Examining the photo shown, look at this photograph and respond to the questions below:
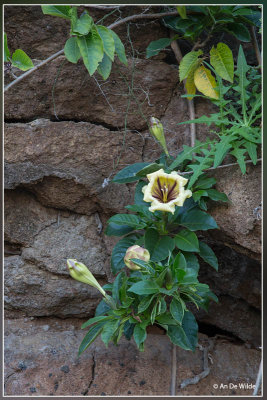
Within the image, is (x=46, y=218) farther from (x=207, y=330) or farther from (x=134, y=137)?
(x=207, y=330)

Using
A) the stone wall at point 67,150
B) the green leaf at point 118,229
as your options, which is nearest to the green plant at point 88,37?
A: the stone wall at point 67,150

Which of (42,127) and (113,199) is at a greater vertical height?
(42,127)

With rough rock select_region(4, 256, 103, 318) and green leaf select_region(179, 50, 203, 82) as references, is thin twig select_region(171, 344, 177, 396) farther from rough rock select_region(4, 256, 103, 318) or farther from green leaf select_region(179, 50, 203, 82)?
green leaf select_region(179, 50, 203, 82)

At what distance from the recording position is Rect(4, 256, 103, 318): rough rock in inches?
75.0

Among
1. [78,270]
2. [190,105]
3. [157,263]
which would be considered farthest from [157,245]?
[190,105]

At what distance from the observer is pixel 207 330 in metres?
2.11

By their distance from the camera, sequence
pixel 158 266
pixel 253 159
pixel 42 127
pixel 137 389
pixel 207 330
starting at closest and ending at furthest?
pixel 158 266 → pixel 253 159 → pixel 137 389 → pixel 42 127 → pixel 207 330

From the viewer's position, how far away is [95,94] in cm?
193

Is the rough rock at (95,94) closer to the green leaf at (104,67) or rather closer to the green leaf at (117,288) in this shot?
the green leaf at (104,67)

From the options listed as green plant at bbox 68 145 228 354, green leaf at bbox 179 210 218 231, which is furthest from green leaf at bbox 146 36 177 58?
green leaf at bbox 179 210 218 231

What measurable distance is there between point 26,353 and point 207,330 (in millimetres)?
917

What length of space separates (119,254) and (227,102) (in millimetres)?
780

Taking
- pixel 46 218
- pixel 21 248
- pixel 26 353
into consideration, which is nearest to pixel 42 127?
pixel 46 218

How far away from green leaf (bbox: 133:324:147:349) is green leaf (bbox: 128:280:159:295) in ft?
0.54
